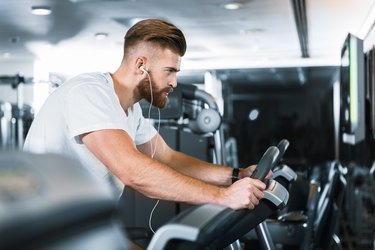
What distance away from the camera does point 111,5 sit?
260 inches

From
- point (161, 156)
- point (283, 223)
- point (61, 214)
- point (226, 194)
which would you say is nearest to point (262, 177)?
point (226, 194)

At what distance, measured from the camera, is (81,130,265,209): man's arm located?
1805mm

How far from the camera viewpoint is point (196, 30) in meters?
8.12

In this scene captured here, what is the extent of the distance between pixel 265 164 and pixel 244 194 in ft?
0.71

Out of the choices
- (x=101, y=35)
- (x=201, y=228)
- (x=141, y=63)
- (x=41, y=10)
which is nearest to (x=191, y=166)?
(x=141, y=63)

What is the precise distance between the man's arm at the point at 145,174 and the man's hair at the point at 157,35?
1.31ft

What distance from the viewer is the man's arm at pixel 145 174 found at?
180 centimetres

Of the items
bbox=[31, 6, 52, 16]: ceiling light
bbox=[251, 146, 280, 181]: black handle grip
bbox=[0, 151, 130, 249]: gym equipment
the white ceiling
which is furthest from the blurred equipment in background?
bbox=[0, 151, 130, 249]: gym equipment

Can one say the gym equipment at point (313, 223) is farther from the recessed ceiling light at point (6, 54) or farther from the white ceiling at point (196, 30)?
the recessed ceiling light at point (6, 54)

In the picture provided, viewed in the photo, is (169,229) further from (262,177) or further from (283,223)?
(283,223)

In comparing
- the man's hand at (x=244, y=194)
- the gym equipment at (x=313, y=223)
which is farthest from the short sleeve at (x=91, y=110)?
the gym equipment at (x=313, y=223)

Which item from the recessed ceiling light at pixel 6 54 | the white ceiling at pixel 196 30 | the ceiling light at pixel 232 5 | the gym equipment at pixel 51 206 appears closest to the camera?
the gym equipment at pixel 51 206

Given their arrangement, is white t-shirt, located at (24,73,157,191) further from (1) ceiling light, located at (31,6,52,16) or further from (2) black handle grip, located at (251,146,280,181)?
(1) ceiling light, located at (31,6,52,16)

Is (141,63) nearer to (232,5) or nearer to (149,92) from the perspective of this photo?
(149,92)
